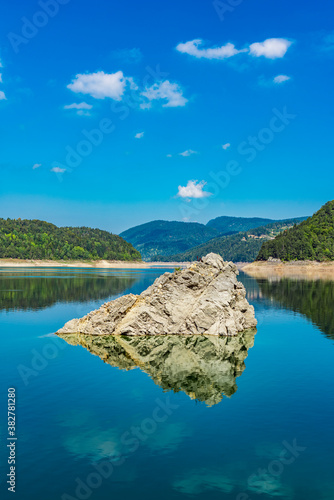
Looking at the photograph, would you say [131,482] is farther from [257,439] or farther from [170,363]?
[170,363]

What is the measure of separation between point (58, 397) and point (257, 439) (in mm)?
11719

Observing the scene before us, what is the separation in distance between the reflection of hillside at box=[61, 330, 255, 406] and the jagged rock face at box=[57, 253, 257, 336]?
43.6 inches

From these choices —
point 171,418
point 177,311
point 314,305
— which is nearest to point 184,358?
point 177,311

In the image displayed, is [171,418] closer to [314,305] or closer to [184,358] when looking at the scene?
[184,358]

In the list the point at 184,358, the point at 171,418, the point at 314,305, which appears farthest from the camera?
the point at 314,305

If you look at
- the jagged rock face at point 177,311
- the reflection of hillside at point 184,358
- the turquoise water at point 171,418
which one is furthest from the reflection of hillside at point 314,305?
the reflection of hillside at point 184,358

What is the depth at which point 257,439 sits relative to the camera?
19172mm

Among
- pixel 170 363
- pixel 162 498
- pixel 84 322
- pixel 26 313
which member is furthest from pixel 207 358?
pixel 26 313

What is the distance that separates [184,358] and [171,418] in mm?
11915

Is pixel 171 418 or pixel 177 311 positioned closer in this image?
pixel 171 418

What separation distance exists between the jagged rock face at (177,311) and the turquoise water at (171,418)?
2807 mm

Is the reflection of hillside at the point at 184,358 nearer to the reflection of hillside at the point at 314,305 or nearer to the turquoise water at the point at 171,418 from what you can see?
the turquoise water at the point at 171,418

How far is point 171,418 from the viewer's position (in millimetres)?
21422

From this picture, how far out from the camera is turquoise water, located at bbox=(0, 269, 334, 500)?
15570 millimetres
